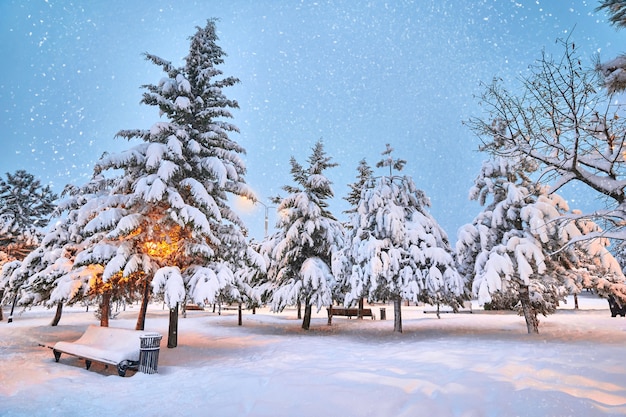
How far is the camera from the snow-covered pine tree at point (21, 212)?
25031 millimetres

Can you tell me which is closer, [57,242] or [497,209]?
[497,209]

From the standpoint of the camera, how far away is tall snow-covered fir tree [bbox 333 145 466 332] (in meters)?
15.3

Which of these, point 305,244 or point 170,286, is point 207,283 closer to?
point 170,286

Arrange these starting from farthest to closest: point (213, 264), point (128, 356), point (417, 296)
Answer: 1. point (417, 296)
2. point (213, 264)
3. point (128, 356)

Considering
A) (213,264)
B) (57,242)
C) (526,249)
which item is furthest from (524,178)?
(57,242)

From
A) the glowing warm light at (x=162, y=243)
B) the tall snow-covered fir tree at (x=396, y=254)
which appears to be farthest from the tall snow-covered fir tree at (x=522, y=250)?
the glowing warm light at (x=162, y=243)

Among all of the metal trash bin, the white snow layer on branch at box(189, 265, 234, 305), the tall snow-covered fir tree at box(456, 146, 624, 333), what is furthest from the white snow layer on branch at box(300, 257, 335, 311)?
the metal trash bin

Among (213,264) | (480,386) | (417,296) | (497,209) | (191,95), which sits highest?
(191,95)

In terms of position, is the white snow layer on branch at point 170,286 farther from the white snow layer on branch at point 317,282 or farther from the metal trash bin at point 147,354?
the white snow layer on branch at point 317,282

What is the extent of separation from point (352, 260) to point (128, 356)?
1067 centimetres

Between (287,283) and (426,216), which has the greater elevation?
(426,216)

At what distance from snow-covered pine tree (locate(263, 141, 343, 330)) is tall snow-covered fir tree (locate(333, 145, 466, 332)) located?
1.42 meters

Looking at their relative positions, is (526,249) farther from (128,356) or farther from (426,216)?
(128,356)

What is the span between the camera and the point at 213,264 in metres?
12.7
